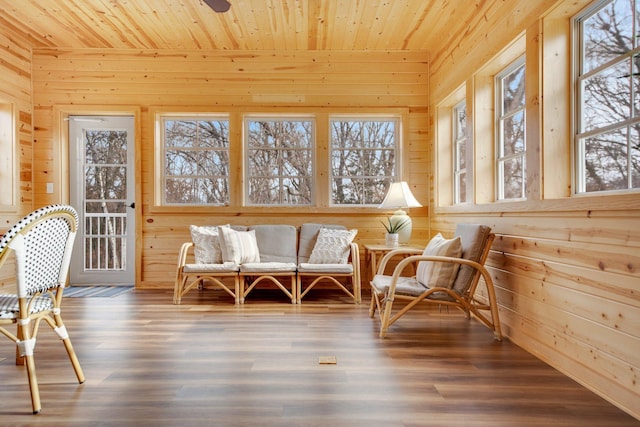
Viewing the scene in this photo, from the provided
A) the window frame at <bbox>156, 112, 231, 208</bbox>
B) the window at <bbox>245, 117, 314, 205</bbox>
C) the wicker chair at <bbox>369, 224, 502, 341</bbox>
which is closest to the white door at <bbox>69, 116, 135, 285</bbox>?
the window frame at <bbox>156, 112, 231, 208</bbox>

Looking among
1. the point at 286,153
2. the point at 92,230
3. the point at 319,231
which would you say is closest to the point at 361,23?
the point at 286,153

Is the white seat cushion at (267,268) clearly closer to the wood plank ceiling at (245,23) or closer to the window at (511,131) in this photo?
the window at (511,131)

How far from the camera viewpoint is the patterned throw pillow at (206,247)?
4188 millimetres

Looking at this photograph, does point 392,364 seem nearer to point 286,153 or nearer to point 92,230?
point 286,153

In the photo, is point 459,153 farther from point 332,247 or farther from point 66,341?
point 66,341

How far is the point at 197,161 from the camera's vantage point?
4.84 metres

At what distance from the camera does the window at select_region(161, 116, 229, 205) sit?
4840 millimetres

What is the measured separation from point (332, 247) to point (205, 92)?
2420 mm

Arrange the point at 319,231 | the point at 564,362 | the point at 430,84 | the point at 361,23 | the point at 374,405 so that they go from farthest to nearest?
the point at 430,84 < the point at 319,231 < the point at 361,23 < the point at 564,362 < the point at 374,405

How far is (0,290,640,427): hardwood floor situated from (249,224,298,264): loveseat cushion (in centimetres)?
111

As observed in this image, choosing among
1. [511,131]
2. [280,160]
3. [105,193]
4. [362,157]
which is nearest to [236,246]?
[280,160]

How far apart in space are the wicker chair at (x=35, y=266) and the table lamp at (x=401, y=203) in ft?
9.79

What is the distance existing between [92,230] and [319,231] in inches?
111

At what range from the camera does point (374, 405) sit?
184 centimetres
